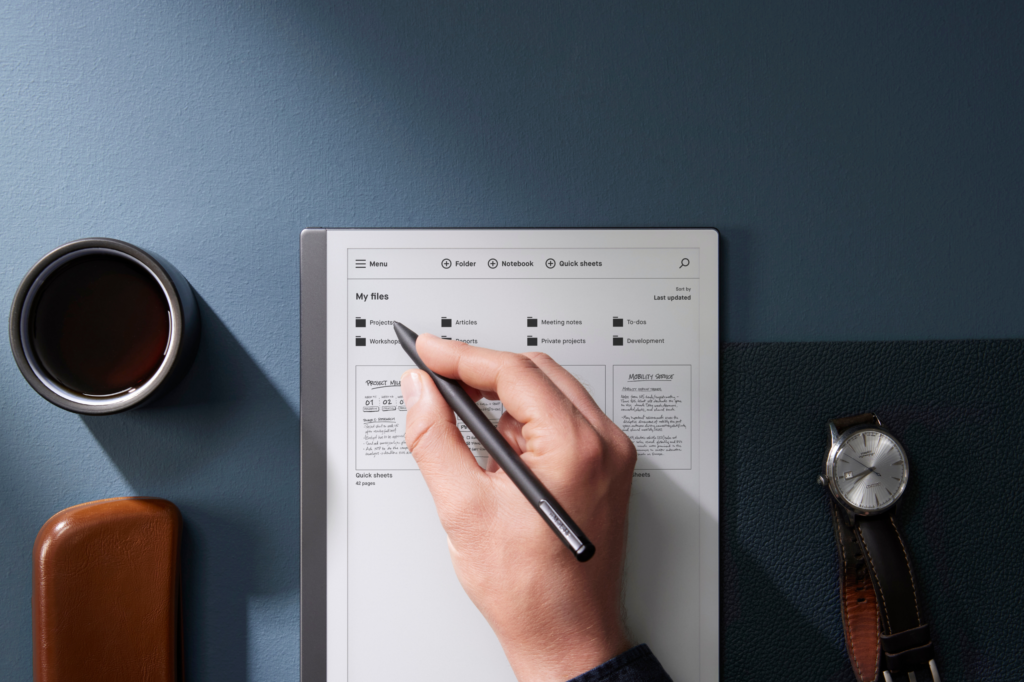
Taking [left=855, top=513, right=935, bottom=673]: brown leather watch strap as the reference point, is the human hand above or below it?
above

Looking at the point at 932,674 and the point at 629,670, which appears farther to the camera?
the point at 932,674

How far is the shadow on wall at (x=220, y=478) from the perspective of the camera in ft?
1.69

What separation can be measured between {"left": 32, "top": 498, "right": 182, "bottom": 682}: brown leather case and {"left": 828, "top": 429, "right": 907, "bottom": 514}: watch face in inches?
24.9

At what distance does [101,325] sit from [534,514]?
0.41 meters

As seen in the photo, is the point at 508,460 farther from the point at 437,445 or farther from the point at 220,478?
the point at 220,478

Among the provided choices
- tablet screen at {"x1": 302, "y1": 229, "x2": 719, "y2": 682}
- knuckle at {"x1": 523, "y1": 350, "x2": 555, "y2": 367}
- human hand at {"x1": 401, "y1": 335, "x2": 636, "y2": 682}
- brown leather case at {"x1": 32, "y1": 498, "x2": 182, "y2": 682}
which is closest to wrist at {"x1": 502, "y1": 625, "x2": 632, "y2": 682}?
human hand at {"x1": 401, "y1": 335, "x2": 636, "y2": 682}

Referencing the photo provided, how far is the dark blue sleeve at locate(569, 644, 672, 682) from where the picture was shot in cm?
40

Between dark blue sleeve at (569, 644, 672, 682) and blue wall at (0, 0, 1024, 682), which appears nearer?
dark blue sleeve at (569, 644, 672, 682)

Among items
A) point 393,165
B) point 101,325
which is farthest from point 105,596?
point 393,165

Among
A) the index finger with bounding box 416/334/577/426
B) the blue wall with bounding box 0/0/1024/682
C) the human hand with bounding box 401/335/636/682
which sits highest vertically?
the blue wall with bounding box 0/0/1024/682

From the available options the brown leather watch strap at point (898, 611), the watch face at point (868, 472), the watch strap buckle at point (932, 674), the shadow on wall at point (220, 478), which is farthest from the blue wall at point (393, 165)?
the watch strap buckle at point (932, 674)

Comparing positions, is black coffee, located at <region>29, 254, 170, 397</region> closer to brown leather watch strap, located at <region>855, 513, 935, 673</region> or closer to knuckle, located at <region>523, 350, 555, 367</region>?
knuckle, located at <region>523, 350, 555, 367</region>

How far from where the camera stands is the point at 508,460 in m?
0.41

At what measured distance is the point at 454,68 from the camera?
53 cm
